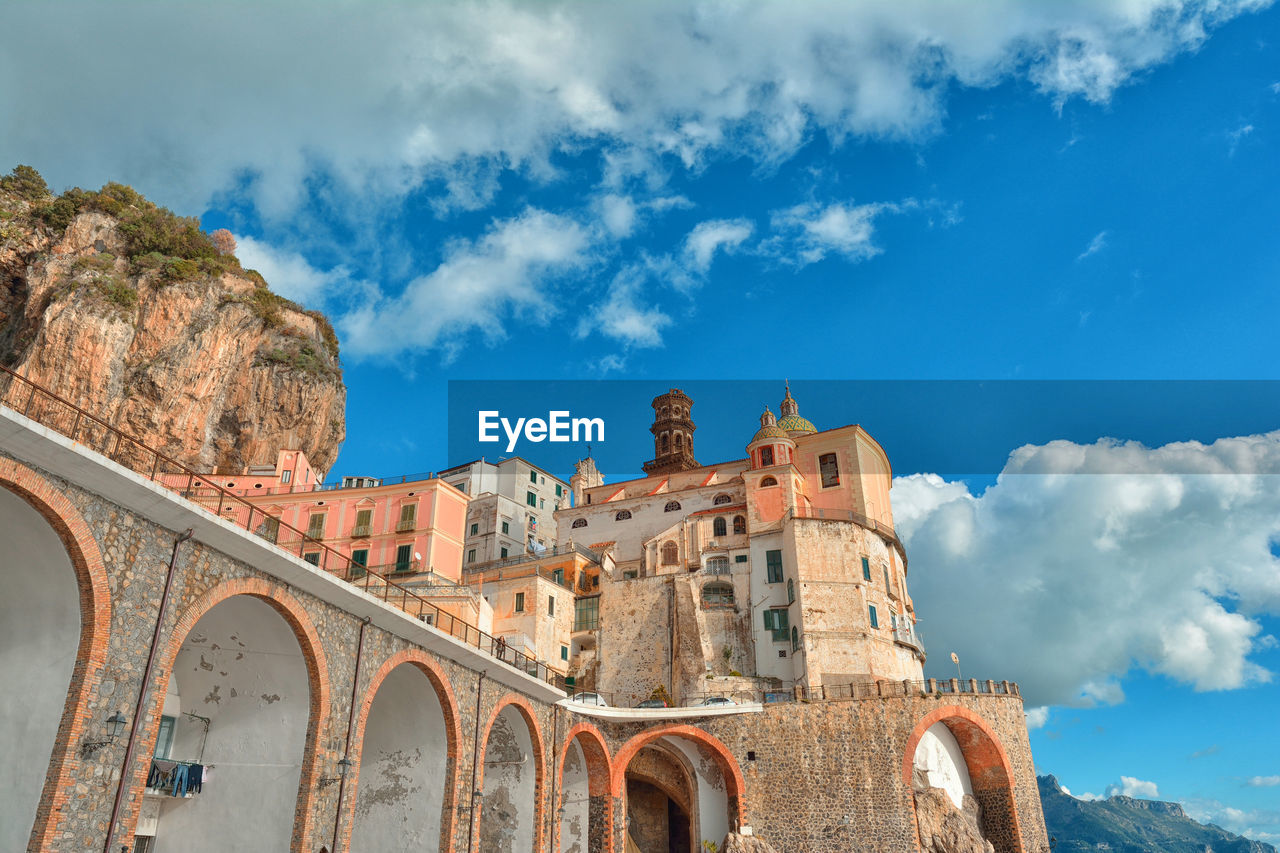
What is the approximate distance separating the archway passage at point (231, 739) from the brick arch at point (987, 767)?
2316 centimetres

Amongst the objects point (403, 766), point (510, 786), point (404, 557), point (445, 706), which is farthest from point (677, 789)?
point (445, 706)

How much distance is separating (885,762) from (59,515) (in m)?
28.1

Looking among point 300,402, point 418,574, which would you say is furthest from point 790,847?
point 300,402

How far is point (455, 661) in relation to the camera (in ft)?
75.3

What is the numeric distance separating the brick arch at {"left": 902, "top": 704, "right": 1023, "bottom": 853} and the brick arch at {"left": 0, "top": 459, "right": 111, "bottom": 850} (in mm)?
27681

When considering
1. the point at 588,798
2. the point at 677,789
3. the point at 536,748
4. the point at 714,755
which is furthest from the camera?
the point at 677,789

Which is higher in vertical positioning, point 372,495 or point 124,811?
point 372,495

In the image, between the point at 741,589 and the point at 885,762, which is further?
the point at 741,589

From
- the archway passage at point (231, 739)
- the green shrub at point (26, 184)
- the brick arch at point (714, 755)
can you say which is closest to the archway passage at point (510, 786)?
the brick arch at point (714, 755)

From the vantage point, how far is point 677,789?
116 feet

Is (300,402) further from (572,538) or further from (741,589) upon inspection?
(741,589)

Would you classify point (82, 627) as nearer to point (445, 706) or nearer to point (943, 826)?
point (445, 706)

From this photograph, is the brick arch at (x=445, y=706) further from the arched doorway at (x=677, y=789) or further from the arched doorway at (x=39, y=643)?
the arched doorway at (x=677, y=789)

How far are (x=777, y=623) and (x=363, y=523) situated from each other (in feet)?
64.8
